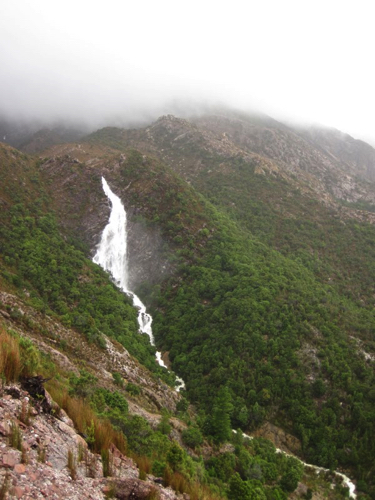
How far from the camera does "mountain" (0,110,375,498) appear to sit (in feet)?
150

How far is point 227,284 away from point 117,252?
32.1 metres

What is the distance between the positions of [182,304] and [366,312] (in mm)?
40190

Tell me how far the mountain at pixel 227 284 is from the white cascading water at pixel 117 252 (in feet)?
7.35

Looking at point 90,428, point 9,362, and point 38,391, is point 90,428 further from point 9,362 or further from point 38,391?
point 9,362

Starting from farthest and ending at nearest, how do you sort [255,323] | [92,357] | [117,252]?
1. [117,252]
2. [255,323]
3. [92,357]

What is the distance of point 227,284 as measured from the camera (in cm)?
6838

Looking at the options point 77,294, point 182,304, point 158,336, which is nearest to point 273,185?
point 182,304

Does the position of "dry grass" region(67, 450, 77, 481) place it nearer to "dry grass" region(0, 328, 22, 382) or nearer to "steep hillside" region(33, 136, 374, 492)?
"dry grass" region(0, 328, 22, 382)

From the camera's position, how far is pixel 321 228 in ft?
322

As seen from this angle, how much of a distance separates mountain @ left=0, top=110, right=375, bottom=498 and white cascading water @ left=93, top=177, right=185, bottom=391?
2241 millimetres

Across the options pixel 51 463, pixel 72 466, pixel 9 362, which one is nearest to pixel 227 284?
pixel 9 362

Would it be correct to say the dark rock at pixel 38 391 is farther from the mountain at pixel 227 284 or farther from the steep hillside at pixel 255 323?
the steep hillside at pixel 255 323

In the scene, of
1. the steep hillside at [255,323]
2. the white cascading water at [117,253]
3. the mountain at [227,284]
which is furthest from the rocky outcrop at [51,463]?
the white cascading water at [117,253]

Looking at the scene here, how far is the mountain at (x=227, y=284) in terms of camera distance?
45781mm
